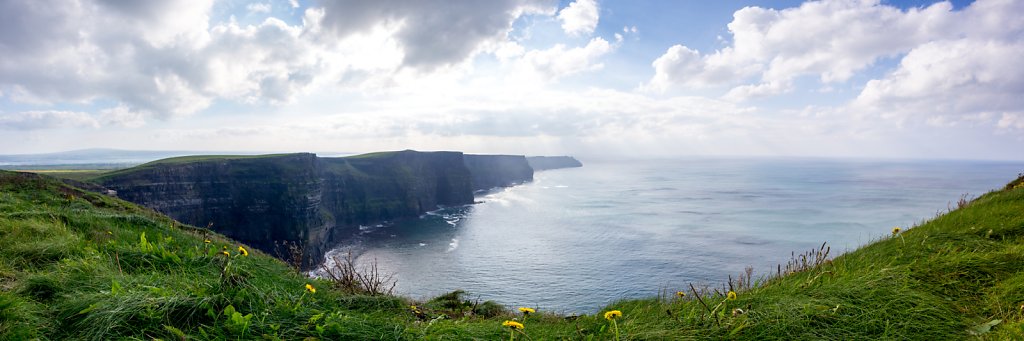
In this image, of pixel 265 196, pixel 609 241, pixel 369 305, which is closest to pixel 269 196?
pixel 265 196

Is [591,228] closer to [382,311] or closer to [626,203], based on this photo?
[626,203]

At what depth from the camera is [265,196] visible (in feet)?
248

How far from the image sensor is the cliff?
204 ft

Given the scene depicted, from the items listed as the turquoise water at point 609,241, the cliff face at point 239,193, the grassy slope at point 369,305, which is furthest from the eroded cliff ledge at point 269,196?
the grassy slope at point 369,305

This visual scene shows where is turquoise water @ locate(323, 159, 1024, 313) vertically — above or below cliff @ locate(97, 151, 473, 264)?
below

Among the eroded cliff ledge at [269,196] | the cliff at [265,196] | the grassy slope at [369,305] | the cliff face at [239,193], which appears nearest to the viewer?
the grassy slope at [369,305]

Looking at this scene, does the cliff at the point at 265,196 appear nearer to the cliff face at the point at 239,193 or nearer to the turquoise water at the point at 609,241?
the cliff face at the point at 239,193

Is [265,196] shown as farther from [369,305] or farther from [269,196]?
[369,305]

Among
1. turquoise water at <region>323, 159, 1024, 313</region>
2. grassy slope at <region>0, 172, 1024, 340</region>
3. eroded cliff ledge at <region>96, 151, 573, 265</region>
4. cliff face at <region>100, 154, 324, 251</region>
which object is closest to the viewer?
grassy slope at <region>0, 172, 1024, 340</region>

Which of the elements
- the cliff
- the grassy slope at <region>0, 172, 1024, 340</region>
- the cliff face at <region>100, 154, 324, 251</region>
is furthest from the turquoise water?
the grassy slope at <region>0, 172, 1024, 340</region>

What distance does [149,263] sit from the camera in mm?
6289

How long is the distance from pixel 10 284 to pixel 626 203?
12465cm

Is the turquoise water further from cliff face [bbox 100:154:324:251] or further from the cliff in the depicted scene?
cliff face [bbox 100:154:324:251]

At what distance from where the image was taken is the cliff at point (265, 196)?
204 ft
